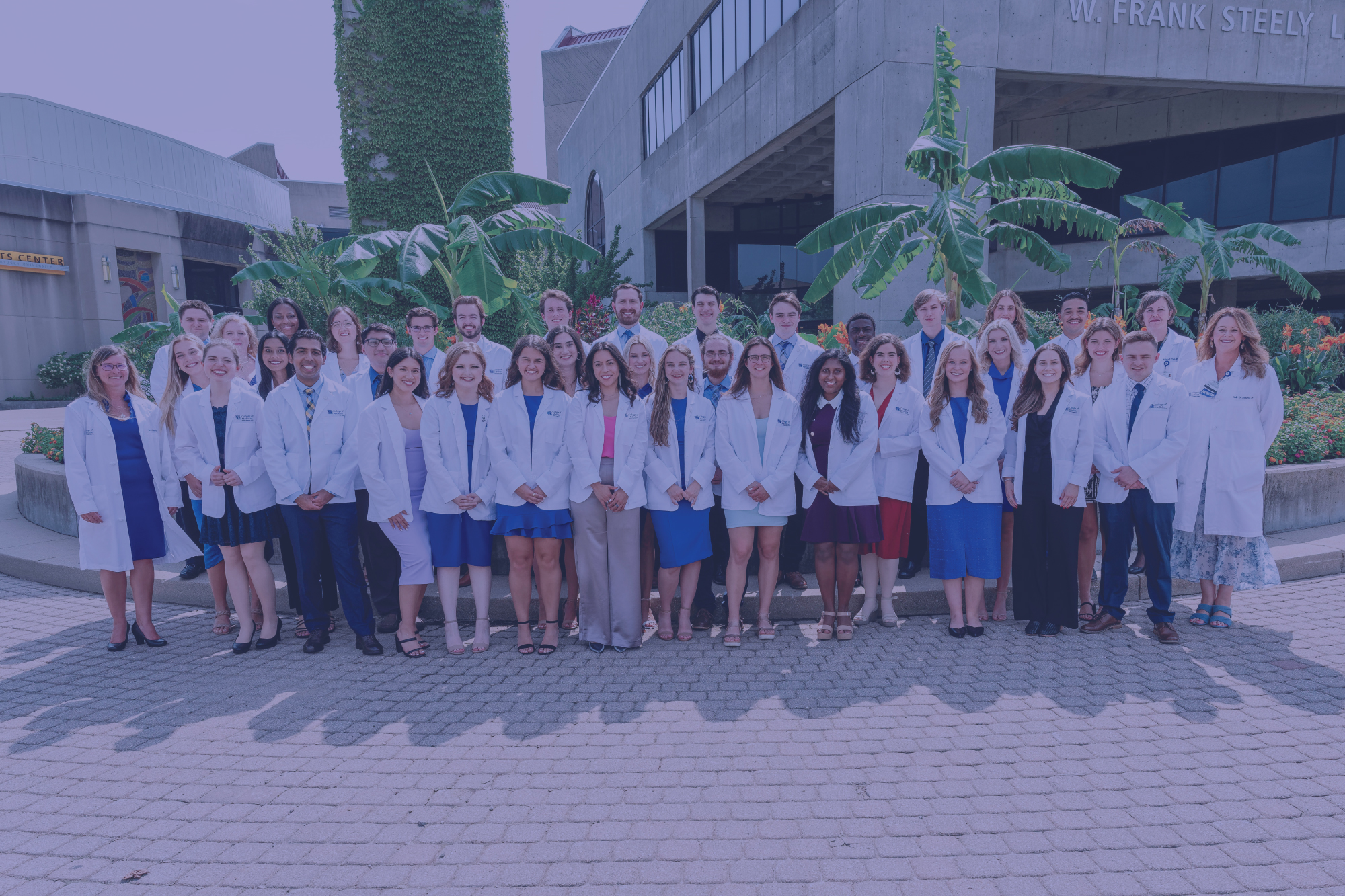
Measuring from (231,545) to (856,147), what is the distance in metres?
12.4

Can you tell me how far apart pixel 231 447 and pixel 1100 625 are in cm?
652

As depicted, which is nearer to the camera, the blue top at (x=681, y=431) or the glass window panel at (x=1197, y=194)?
the blue top at (x=681, y=431)

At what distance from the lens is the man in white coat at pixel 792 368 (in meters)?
6.27

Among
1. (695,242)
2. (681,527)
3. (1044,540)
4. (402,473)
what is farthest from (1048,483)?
(695,242)

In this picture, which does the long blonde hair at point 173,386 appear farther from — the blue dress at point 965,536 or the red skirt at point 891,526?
the blue dress at point 965,536

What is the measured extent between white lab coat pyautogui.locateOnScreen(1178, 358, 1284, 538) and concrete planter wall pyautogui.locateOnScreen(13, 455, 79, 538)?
35.1ft

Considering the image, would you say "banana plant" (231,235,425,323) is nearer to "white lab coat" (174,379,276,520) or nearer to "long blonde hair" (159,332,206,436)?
"long blonde hair" (159,332,206,436)

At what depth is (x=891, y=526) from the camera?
5621 mm

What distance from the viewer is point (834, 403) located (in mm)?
5543

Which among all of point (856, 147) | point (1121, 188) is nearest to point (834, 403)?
point (856, 147)

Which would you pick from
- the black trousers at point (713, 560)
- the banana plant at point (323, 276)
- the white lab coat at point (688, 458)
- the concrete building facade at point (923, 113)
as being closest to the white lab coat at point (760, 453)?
the white lab coat at point (688, 458)

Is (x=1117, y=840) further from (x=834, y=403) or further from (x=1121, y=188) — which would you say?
(x=1121, y=188)

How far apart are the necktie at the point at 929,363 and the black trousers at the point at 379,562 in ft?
14.9

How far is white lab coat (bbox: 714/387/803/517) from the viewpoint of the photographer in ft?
17.7
